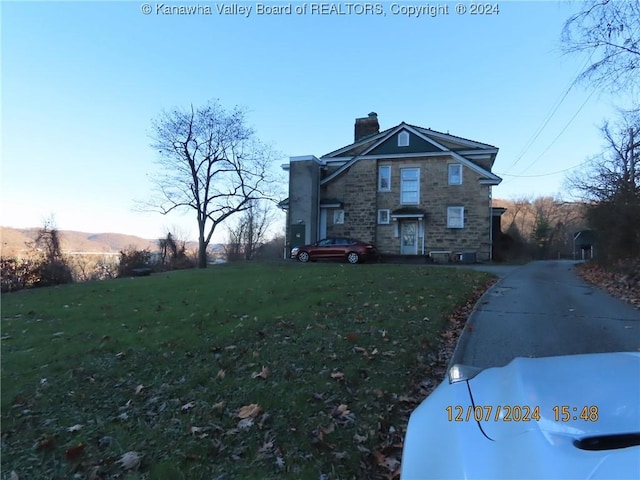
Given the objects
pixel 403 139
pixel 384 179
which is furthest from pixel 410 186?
pixel 403 139

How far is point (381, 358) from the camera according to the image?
207 inches

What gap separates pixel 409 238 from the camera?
83.6 ft

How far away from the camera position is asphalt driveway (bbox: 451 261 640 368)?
566 cm

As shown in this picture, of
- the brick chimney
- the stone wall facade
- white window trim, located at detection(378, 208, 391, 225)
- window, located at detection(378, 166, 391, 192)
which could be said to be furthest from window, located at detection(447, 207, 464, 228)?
the brick chimney

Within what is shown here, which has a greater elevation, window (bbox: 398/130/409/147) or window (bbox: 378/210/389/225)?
window (bbox: 398/130/409/147)

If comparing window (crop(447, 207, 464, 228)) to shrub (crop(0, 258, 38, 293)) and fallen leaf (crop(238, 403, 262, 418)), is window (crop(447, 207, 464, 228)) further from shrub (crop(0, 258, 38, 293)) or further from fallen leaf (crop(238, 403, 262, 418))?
fallen leaf (crop(238, 403, 262, 418))

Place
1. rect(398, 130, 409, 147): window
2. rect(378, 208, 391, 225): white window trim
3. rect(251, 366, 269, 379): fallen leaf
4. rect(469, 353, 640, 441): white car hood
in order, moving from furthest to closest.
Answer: rect(378, 208, 391, 225): white window trim
rect(398, 130, 409, 147): window
rect(251, 366, 269, 379): fallen leaf
rect(469, 353, 640, 441): white car hood

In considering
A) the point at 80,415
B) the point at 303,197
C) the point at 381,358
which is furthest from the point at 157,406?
the point at 303,197

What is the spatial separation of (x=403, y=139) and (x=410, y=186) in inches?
114

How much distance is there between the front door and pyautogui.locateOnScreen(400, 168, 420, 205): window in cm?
138

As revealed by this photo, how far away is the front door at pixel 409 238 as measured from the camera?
2522 cm

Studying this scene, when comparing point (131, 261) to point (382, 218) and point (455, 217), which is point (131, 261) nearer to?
point (382, 218)

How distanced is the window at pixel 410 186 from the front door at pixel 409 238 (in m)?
1.38

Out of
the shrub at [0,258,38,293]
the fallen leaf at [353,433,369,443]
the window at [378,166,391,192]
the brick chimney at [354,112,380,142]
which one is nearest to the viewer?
the fallen leaf at [353,433,369,443]
